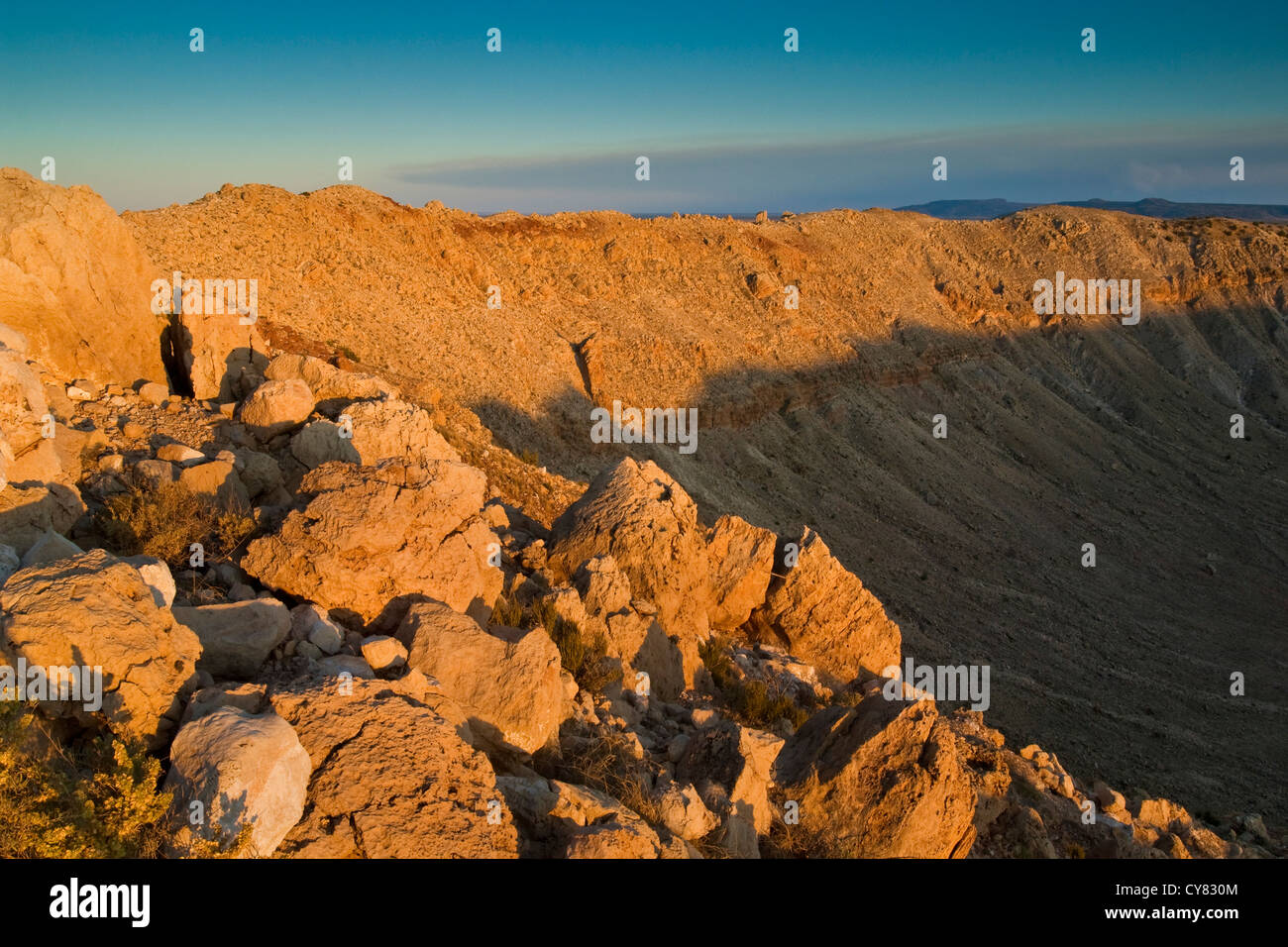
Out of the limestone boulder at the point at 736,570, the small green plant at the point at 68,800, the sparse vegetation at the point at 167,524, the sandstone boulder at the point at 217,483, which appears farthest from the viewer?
the limestone boulder at the point at 736,570

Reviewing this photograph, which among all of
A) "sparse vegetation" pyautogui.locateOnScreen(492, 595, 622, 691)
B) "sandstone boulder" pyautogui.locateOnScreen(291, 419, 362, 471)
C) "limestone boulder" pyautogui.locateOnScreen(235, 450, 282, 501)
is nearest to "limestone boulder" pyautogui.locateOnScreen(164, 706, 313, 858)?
"sparse vegetation" pyautogui.locateOnScreen(492, 595, 622, 691)

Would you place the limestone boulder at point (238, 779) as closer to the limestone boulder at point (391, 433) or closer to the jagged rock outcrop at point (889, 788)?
the jagged rock outcrop at point (889, 788)

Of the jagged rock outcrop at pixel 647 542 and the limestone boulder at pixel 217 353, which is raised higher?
the limestone boulder at pixel 217 353

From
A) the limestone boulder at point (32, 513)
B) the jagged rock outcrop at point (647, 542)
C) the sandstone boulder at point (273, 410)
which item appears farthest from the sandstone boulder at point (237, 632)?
the jagged rock outcrop at point (647, 542)

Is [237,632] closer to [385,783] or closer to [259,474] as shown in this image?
[385,783]

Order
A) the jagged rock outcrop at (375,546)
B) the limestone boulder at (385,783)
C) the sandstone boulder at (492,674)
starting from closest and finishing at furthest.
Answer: the limestone boulder at (385,783)
the sandstone boulder at (492,674)
the jagged rock outcrop at (375,546)

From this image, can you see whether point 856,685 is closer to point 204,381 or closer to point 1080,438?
point 204,381

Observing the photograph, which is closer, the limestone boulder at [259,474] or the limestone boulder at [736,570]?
the limestone boulder at [259,474]
